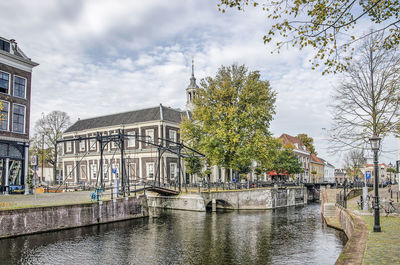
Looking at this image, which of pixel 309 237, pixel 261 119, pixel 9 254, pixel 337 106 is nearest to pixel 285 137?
pixel 261 119

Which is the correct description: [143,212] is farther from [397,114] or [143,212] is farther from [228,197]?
[397,114]

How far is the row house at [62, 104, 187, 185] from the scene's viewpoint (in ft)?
143

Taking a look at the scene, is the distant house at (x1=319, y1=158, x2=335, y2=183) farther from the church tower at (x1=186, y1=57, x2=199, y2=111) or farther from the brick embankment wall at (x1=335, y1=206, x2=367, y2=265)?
the brick embankment wall at (x1=335, y1=206, x2=367, y2=265)

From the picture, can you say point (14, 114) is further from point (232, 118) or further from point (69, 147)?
point (69, 147)

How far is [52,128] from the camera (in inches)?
2023

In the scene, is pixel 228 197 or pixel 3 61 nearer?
pixel 3 61

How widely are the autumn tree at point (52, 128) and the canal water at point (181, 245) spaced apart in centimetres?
3424

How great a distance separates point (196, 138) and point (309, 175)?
4977 centimetres

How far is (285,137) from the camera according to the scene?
7044 cm

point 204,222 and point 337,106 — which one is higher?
point 337,106

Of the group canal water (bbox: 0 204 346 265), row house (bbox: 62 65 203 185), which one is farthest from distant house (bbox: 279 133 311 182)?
canal water (bbox: 0 204 346 265)

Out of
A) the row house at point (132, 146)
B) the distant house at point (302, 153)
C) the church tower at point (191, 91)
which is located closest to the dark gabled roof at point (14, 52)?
the row house at point (132, 146)

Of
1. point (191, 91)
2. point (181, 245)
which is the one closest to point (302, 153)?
point (191, 91)

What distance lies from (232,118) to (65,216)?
18619 millimetres
